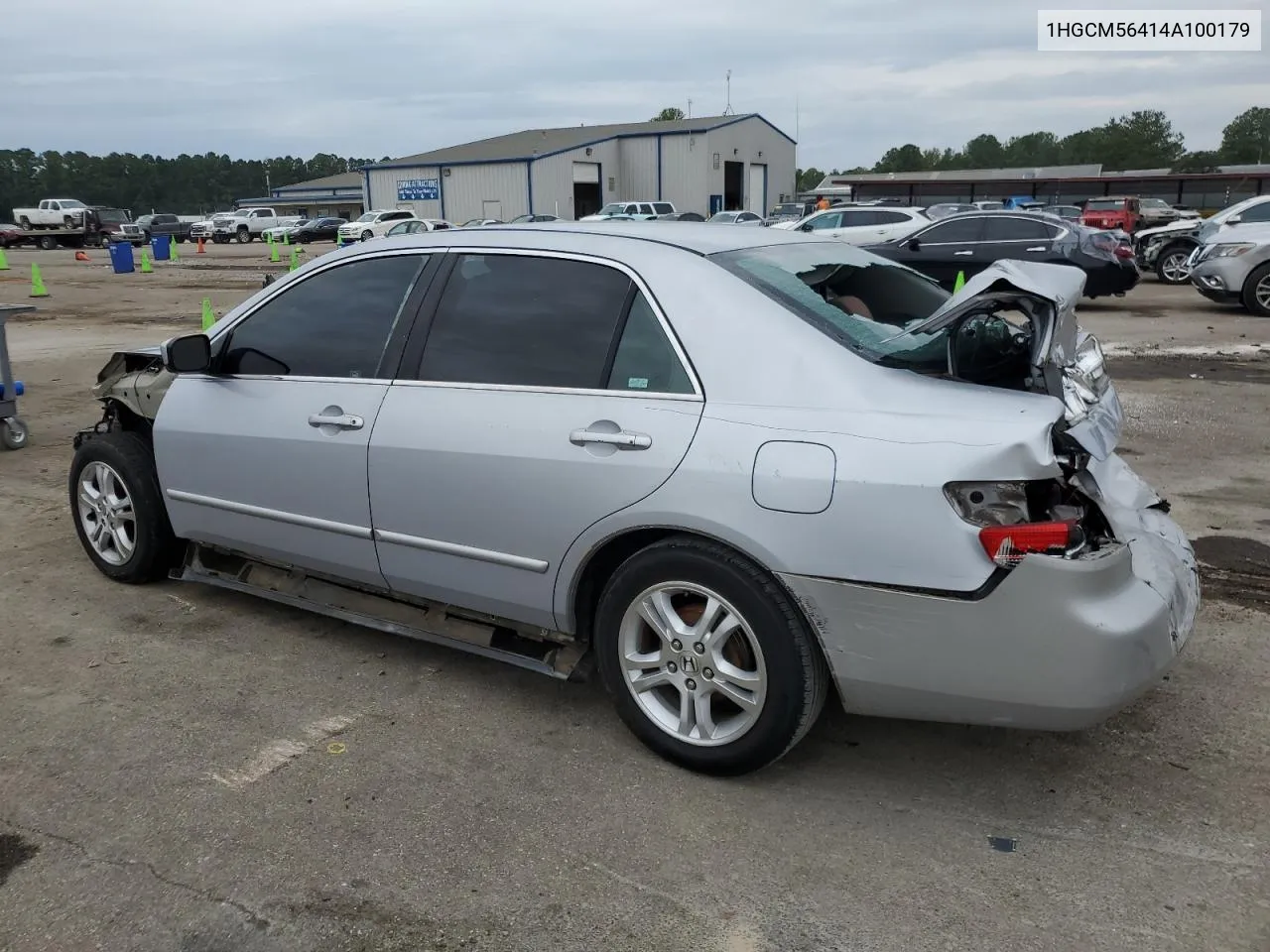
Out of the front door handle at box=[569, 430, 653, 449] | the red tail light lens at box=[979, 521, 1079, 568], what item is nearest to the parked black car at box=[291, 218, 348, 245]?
the front door handle at box=[569, 430, 653, 449]

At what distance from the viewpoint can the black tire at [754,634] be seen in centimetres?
276

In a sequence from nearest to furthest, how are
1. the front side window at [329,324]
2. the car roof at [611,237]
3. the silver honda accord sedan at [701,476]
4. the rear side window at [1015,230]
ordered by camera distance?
the silver honda accord sedan at [701,476]
the car roof at [611,237]
the front side window at [329,324]
the rear side window at [1015,230]

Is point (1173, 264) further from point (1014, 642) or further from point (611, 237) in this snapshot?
Answer: point (1014, 642)

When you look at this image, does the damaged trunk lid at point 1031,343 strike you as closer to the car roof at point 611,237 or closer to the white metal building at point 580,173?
the car roof at point 611,237

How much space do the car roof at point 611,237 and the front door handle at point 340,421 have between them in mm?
708

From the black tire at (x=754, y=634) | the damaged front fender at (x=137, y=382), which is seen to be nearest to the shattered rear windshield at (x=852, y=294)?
the black tire at (x=754, y=634)

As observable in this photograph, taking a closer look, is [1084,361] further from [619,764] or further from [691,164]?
[691,164]

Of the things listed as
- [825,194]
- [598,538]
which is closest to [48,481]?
[598,538]

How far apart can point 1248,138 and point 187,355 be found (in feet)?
435

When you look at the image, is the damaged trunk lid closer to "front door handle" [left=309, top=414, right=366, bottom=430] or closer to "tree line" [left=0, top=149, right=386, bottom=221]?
"front door handle" [left=309, top=414, right=366, bottom=430]

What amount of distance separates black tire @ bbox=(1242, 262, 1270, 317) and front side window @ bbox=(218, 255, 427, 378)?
1393 centimetres

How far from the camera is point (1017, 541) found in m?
2.50

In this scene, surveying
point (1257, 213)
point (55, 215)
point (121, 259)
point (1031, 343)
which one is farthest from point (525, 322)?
point (55, 215)

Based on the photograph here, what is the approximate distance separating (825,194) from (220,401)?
207 ft
